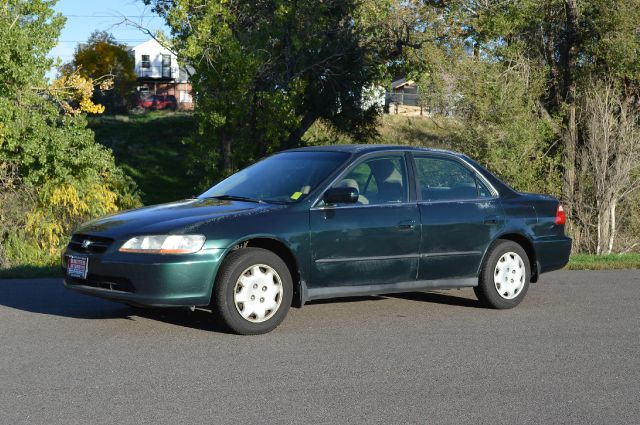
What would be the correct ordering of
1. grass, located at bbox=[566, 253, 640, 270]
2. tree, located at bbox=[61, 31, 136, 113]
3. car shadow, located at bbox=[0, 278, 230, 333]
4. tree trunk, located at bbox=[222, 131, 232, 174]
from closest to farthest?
car shadow, located at bbox=[0, 278, 230, 333]
grass, located at bbox=[566, 253, 640, 270]
tree trunk, located at bbox=[222, 131, 232, 174]
tree, located at bbox=[61, 31, 136, 113]

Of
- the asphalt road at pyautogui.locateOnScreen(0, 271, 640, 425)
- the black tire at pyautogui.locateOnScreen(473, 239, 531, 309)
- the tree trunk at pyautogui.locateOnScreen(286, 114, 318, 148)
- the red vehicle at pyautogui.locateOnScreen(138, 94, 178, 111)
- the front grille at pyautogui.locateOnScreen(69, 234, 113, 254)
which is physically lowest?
the asphalt road at pyautogui.locateOnScreen(0, 271, 640, 425)

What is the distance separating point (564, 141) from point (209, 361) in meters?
20.5

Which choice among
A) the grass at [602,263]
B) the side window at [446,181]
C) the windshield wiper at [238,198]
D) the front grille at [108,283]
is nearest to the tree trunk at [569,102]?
the grass at [602,263]

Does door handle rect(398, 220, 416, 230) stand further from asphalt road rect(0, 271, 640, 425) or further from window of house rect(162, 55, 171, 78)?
window of house rect(162, 55, 171, 78)

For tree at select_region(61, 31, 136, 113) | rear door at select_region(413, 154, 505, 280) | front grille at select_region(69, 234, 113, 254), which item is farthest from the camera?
tree at select_region(61, 31, 136, 113)

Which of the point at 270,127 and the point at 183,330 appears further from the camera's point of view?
the point at 270,127

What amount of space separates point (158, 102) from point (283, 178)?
79302mm

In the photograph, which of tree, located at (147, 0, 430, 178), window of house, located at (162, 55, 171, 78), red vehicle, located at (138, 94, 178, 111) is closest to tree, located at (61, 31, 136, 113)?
red vehicle, located at (138, 94, 178, 111)

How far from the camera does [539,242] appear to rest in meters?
10.3

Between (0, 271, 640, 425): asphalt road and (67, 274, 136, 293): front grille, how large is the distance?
1.35ft

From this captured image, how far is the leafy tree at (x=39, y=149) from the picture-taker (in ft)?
68.0

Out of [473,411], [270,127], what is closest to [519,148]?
[270,127]

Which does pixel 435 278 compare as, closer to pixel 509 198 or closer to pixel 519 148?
pixel 509 198

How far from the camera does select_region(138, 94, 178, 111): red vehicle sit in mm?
83938
